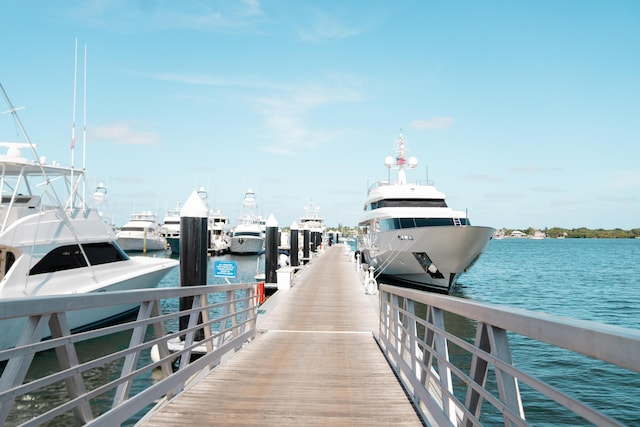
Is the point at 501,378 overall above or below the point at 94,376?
above

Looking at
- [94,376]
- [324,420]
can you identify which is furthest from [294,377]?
[94,376]

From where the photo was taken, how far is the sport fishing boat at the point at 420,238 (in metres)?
22.5

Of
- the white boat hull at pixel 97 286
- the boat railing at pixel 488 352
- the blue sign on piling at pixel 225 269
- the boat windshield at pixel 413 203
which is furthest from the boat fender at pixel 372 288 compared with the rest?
the boat windshield at pixel 413 203

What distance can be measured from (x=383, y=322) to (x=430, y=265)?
15.7 meters

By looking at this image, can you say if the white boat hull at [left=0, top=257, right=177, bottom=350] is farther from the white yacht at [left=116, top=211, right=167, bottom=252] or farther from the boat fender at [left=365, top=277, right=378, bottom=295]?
the white yacht at [left=116, top=211, right=167, bottom=252]

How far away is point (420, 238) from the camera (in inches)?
912

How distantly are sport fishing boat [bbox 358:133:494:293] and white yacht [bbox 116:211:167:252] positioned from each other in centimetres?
3984

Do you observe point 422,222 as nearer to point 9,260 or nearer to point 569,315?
point 569,315

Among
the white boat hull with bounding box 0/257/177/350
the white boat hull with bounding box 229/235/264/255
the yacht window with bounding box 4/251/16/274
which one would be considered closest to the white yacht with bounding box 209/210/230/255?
the white boat hull with bounding box 229/235/264/255

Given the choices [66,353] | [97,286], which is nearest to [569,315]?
[97,286]

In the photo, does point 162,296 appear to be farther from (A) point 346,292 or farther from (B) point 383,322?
(A) point 346,292

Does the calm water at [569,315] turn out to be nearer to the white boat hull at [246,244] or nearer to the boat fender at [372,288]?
the boat fender at [372,288]

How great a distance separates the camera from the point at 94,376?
36.7ft

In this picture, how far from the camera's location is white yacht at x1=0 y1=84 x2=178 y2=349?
12490 mm
